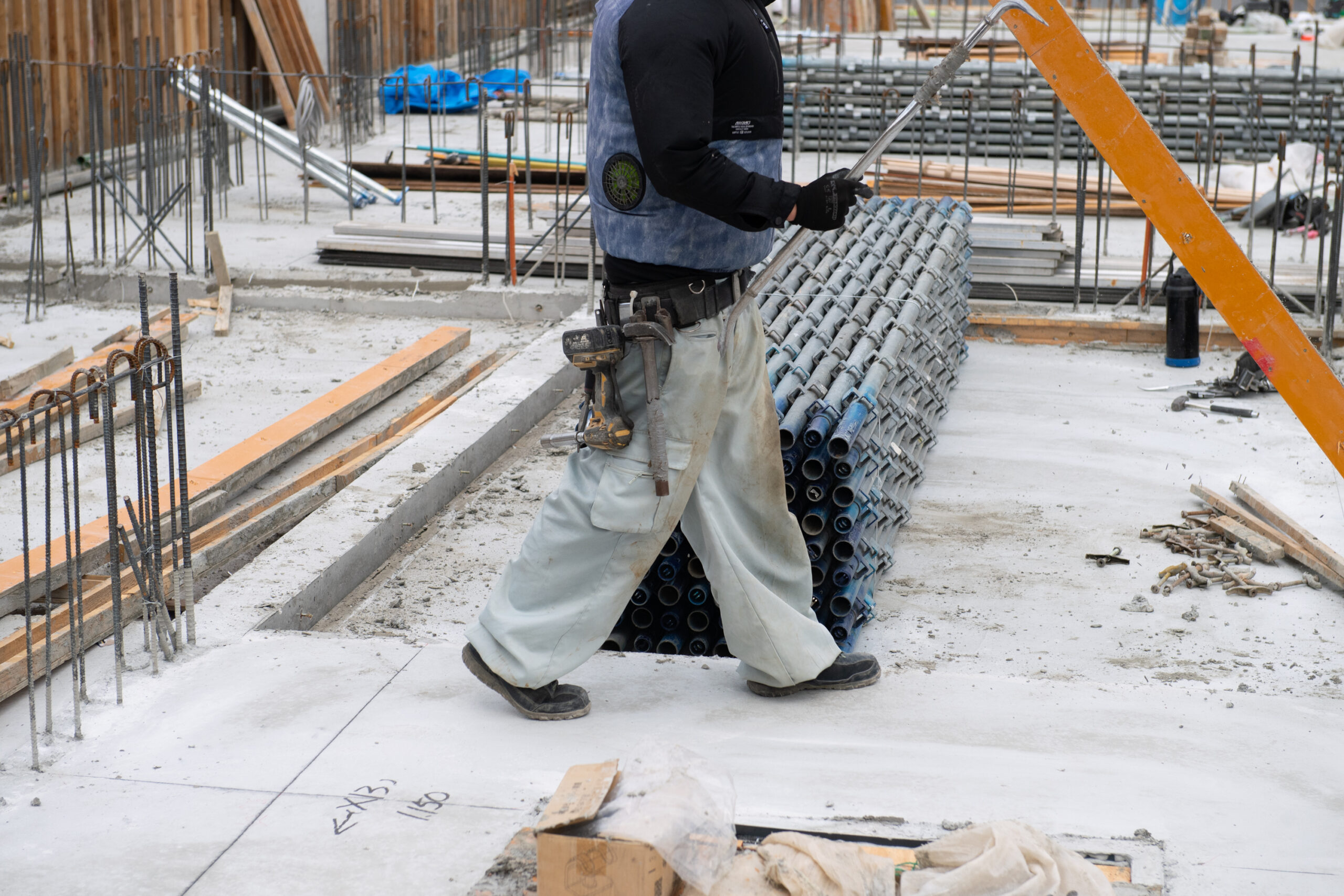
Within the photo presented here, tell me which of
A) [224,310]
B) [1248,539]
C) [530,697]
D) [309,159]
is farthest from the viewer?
[309,159]

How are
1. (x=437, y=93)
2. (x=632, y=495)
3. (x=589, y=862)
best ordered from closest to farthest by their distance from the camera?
(x=589, y=862) < (x=632, y=495) < (x=437, y=93)

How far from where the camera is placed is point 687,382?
146 inches

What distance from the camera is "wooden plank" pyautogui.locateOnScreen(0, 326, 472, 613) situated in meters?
5.12

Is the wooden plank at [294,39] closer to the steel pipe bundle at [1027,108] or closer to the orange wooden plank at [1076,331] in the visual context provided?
the steel pipe bundle at [1027,108]

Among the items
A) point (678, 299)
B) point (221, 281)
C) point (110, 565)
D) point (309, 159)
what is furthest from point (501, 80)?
point (678, 299)

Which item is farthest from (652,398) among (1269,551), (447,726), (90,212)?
(90,212)

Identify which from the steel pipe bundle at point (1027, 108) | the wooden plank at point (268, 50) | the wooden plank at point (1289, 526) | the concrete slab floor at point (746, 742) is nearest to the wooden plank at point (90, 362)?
the concrete slab floor at point (746, 742)

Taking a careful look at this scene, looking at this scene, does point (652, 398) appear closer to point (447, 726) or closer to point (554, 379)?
point (447, 726)

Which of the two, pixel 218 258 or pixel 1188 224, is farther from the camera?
pixel 218 258

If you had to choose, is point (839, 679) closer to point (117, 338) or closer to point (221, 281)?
point (117, 338)

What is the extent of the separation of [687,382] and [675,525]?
1.28 feet

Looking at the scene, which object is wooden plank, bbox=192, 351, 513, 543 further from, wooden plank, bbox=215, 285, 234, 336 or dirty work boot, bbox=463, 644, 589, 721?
dirty work boot, bbox=463, 644, 589, 721

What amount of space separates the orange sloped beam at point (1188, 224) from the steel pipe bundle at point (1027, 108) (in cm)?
1244

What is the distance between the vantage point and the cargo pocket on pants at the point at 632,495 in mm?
3660
